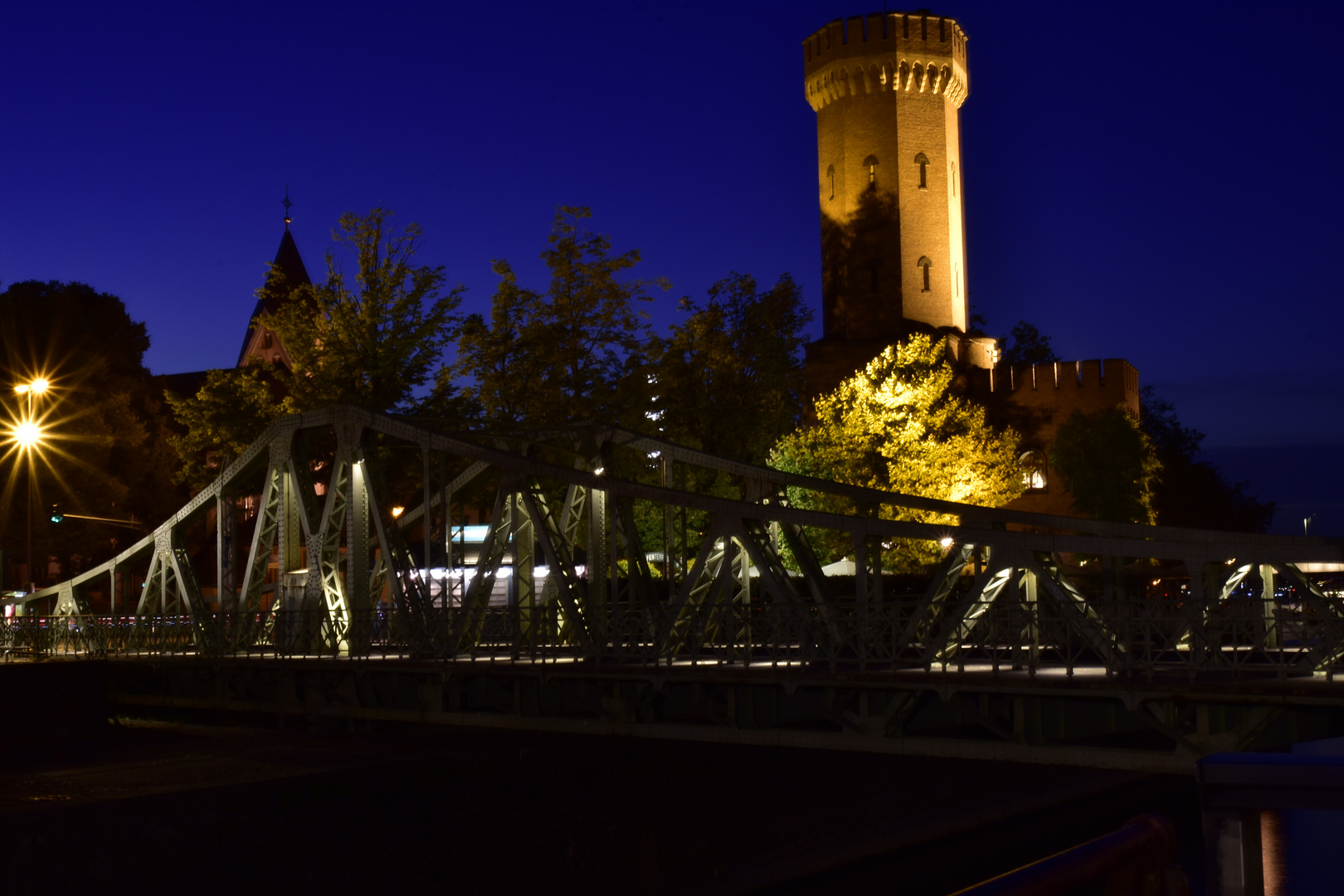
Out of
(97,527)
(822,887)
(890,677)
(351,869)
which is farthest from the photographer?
(97,527)

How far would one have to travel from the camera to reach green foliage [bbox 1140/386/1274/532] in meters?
66.1

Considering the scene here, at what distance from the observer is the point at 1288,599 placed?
14984 millimetres

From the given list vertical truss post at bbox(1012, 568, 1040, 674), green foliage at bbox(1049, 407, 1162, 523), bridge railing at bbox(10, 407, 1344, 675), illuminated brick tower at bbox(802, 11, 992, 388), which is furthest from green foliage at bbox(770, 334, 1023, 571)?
vertical truss post at bbox(1012, 568, 1040, 674)

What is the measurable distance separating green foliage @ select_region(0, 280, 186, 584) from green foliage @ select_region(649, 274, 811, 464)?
20137 mm

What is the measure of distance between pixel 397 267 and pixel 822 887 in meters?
18.6

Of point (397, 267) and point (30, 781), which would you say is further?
point (397, 267)

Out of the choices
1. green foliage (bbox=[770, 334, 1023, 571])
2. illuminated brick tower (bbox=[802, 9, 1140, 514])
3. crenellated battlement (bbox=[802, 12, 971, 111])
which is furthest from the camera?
crenellated battlement (bbox=[802, 12, 971, 111])

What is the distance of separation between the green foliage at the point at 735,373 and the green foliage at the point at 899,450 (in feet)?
3.99

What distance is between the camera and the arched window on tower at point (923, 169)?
2201 inches

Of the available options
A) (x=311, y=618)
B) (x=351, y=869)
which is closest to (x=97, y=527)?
(x=311, y=618)

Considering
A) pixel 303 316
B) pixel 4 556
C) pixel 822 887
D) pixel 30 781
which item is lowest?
pixel 822 887

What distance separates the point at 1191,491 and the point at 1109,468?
912 inches

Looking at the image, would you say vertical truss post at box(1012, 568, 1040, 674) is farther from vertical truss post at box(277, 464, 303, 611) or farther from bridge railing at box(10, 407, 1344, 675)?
vertical truss post at box(277, 464, 303, 611)

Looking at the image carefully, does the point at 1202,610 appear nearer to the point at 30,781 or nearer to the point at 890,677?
the point at 890,677
